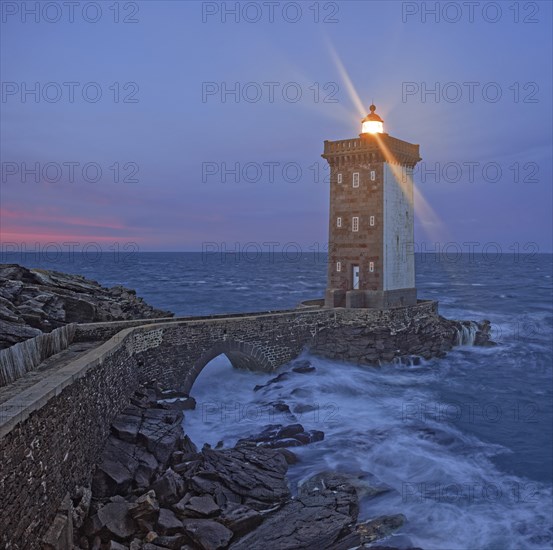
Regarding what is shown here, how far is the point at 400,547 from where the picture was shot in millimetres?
11617

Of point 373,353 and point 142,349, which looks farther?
point 373,353

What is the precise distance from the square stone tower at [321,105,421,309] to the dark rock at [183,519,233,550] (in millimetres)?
18940

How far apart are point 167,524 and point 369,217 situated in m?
21.6

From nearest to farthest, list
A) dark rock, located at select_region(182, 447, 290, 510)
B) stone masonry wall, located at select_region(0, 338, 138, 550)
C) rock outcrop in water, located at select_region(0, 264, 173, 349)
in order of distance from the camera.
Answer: stone masonry wall, located at select_region(0, 338, 138, 550) → dark rock, located at select_region(182, 447, 290, 510) → rock outcrop in water, located at select_region(0, 264, 173, 349)

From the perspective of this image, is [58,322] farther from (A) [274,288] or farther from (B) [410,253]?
(A) [274,288]

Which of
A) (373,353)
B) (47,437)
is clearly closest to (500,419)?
(373,353)

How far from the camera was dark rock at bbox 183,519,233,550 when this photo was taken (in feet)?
33.6

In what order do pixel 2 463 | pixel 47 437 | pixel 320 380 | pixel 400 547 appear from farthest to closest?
pixel 320 380, pixel 400 547, pixel 47 437, pixel 2 463

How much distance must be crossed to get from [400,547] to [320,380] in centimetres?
1336

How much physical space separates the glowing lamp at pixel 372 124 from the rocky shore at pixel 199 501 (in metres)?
19.5

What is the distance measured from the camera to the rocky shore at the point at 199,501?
10219 mm

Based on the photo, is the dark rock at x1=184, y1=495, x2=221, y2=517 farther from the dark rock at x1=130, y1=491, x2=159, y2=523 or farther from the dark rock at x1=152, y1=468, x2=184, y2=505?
the dark rock at x1=130, y1=491, x2=159, y2=523

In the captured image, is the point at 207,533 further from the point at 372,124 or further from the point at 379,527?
the point at 372,124

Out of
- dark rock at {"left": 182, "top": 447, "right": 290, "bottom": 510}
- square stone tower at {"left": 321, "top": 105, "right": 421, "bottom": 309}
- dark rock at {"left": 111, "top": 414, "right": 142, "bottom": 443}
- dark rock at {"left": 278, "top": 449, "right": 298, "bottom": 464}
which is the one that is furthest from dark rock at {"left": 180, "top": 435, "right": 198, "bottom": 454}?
square stone tower at {"left": 321, "top": 105, "right": 421, "bottom": 309}
